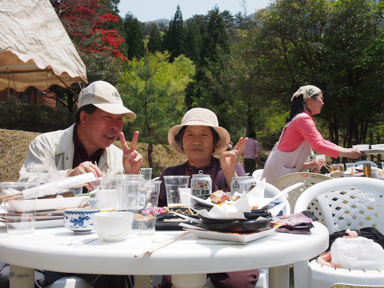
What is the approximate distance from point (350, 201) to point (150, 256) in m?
1.86

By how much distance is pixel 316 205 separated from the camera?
2.38 metres

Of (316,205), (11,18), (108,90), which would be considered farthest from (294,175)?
(11,18)

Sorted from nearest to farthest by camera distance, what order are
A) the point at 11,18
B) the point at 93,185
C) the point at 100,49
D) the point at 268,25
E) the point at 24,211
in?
1. the point at 24,211
2. the point at 93,185
3. the point at 11,18
4. the point at 268,25
5. the point at 100,49

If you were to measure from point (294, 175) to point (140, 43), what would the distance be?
116ft

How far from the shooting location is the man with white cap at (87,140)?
256 cm

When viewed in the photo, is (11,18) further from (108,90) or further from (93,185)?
(93,185)

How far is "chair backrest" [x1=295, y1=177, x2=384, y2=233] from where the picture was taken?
2199 mm


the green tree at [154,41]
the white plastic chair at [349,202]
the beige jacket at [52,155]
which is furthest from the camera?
the green tree at [154,41]

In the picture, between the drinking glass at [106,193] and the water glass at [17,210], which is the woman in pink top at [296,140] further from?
the water glass at [17,210]

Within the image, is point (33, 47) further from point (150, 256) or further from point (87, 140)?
point (150, 256)

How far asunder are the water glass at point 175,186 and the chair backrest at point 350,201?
78 centimetres

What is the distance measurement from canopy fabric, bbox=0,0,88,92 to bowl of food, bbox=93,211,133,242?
3.83 metres

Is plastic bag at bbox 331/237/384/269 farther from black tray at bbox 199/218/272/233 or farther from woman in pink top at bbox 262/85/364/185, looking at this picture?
woman in pink top at bbox 262/85/364/185

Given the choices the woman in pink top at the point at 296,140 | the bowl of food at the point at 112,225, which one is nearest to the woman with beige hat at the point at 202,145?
the woman in pink top at the point at 296,140
